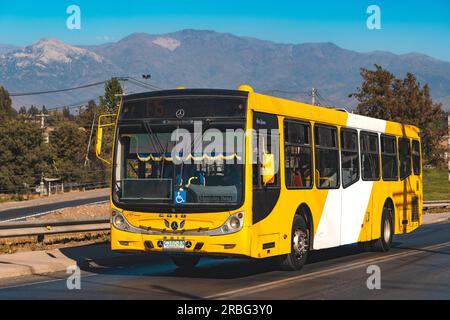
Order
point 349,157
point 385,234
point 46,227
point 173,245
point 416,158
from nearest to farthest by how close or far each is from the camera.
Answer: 1. point 173,245
2. point 349,157
3. point 46,227
4. point 385,234
5. point 416,158

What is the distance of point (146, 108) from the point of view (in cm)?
1534

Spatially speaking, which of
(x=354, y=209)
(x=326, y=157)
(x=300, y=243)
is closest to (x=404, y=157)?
(x=354, y=209)

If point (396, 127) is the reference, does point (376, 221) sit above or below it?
below

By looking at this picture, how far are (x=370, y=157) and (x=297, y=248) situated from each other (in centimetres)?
513

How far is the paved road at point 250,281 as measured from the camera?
Result: 13.0m

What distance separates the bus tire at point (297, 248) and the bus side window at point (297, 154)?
2.24ft

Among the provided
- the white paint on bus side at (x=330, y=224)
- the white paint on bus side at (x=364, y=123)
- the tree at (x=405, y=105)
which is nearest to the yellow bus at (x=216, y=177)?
the white paint on bus side at (x=330, y=224)

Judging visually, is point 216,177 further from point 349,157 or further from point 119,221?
point 349,157

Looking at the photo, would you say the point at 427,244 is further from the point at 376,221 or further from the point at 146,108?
the point at 146,108

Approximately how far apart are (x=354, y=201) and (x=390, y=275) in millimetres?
3668

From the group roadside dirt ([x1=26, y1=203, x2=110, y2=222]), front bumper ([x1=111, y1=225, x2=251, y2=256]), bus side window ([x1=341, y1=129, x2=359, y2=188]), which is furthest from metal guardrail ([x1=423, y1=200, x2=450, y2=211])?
front bumper ([x1=111, y1=225, x2=251, y2=256])

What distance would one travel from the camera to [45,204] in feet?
221

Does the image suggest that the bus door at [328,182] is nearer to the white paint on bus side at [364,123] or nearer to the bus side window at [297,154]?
the bus side window at [297,154]

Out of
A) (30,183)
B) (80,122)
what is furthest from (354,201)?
(80,122)
